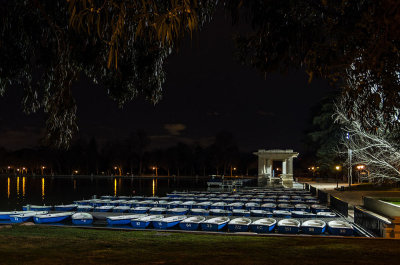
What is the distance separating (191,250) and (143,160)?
12184 cm

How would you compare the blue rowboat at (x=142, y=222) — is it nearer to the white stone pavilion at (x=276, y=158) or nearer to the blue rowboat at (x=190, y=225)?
the blue rowboat at (x=190, y=225)

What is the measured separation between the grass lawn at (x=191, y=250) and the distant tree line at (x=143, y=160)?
10545 centimetres

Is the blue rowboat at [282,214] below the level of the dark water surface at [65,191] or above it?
above

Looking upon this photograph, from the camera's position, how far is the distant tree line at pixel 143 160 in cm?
A: 12081

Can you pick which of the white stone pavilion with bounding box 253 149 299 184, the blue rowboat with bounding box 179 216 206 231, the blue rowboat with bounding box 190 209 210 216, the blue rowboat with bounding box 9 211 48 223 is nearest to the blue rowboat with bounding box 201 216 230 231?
the blue rowboat with bounding box 179 216 206 231

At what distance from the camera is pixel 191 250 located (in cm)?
955

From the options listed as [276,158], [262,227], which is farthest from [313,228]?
[276,158]

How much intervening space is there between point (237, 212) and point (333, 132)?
46.7 meters

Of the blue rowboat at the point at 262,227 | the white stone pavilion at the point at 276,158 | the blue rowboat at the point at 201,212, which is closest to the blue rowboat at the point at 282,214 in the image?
the blue rowboat at the point at 201,212

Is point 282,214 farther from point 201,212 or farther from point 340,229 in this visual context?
point 340,229

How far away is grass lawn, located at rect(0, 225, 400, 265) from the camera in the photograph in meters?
8.05

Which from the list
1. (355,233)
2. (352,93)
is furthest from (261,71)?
(355,233)

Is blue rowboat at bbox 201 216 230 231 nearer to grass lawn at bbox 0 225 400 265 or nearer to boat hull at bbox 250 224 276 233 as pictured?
boat hull at bbox 250 224 276 233

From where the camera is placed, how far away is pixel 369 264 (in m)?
7.63
